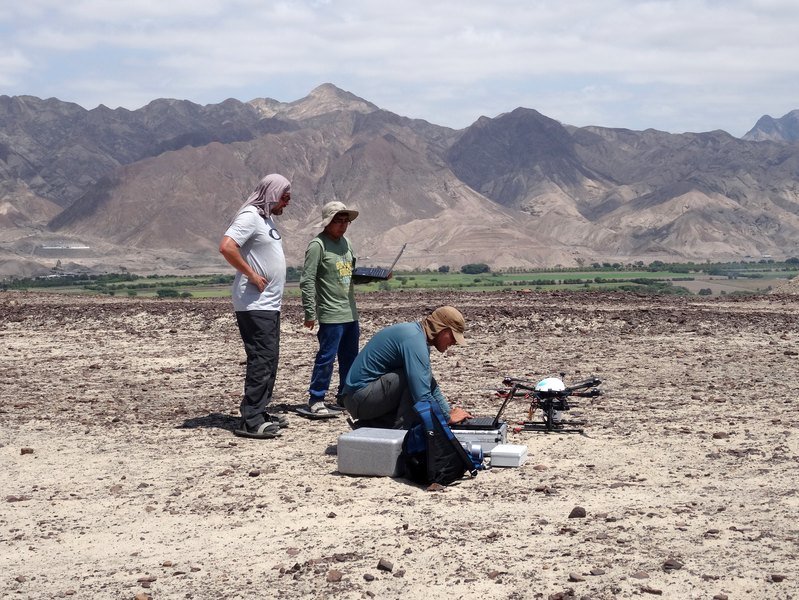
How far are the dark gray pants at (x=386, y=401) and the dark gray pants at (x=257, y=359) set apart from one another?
1.16m

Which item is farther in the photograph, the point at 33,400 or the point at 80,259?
the point at 80,259

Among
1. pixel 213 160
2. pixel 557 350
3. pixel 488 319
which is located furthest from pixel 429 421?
pixel 213 160

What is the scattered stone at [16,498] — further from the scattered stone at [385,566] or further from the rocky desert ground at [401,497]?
the scattered stone at [385,566]

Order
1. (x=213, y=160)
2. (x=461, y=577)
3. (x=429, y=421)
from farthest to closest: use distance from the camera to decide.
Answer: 1. (x=213, y=160)
2. (x=429, y=421)
3. (x=461, y=577)

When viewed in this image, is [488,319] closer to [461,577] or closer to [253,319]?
[253,319]

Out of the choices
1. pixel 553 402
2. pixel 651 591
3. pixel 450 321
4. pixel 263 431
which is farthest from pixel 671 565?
pixel 263 431

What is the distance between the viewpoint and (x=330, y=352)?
1096 centimetres

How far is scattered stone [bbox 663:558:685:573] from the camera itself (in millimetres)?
5965

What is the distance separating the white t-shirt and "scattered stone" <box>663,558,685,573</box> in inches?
204

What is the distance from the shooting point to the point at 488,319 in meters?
20.2

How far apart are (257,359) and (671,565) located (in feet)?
16.9

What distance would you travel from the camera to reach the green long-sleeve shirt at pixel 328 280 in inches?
430

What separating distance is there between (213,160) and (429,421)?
15946cm

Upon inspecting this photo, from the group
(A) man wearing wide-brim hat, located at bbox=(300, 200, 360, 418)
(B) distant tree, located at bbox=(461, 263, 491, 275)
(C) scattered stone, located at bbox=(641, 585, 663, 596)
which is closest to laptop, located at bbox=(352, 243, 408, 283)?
(A) man wearing wide-brim hat, located at bbox=(300, 200, 360, 418)
